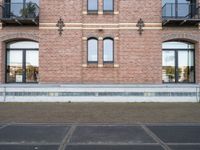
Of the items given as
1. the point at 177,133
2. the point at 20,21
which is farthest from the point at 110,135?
the point at 20,21

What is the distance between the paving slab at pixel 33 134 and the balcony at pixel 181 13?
13.5m

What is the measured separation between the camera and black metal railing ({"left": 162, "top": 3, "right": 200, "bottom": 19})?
20234mm

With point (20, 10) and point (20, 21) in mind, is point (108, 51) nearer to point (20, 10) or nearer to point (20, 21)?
point (20, 21)

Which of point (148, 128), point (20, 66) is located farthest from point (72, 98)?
point (148, 128)

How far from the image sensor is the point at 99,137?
24.0 ft

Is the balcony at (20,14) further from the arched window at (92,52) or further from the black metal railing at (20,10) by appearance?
the arched window at (92,52)

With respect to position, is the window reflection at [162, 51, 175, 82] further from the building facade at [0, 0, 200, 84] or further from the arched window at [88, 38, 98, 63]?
the arched window at [88, 38, 98, 63]

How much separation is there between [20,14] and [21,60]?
3130 millimetres

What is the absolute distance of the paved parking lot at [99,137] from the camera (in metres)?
6.34

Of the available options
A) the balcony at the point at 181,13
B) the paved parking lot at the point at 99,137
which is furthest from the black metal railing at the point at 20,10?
the paved parking lot at the point at 99,137

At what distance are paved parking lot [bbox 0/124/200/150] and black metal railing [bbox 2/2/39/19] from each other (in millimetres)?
11932
